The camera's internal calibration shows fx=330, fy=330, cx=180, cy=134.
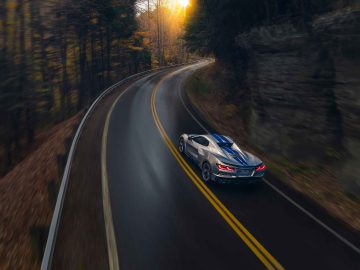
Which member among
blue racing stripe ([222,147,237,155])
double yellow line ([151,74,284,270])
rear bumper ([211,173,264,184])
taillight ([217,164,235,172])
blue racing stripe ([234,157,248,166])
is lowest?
double yellow line ([151,74,284,270])

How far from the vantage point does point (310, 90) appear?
16.2 meters

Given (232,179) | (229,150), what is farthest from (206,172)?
(229,150)

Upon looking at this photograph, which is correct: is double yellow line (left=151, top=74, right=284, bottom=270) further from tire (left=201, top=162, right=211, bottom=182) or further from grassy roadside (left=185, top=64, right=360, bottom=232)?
grassy roadside (left=185, top=64, right=360, bottom=232)

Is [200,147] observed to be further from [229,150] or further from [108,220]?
[108,220]

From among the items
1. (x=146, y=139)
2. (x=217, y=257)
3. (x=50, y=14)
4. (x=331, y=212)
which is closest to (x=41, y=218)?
(x=217, y=257)

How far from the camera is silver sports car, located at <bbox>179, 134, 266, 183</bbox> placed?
11.8 meters

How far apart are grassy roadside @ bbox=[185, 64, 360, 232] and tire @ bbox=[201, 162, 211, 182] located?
3385mm

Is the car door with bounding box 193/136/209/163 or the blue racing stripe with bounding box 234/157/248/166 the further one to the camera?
the car door with bounding box 193/136/209/163

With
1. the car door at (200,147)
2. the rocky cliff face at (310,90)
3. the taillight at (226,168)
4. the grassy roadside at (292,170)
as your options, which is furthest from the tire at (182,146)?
the rocky cliff face at (310,90)

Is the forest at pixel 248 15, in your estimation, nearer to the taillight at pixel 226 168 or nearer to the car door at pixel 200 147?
the car door at pixel 200 147

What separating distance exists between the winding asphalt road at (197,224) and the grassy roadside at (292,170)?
1.58 meters

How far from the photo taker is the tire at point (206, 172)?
1233 cm

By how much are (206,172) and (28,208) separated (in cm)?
626

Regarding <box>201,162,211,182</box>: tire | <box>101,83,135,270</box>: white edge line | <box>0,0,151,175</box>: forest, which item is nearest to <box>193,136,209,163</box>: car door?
<box>201,162,211,182</box>: tire
